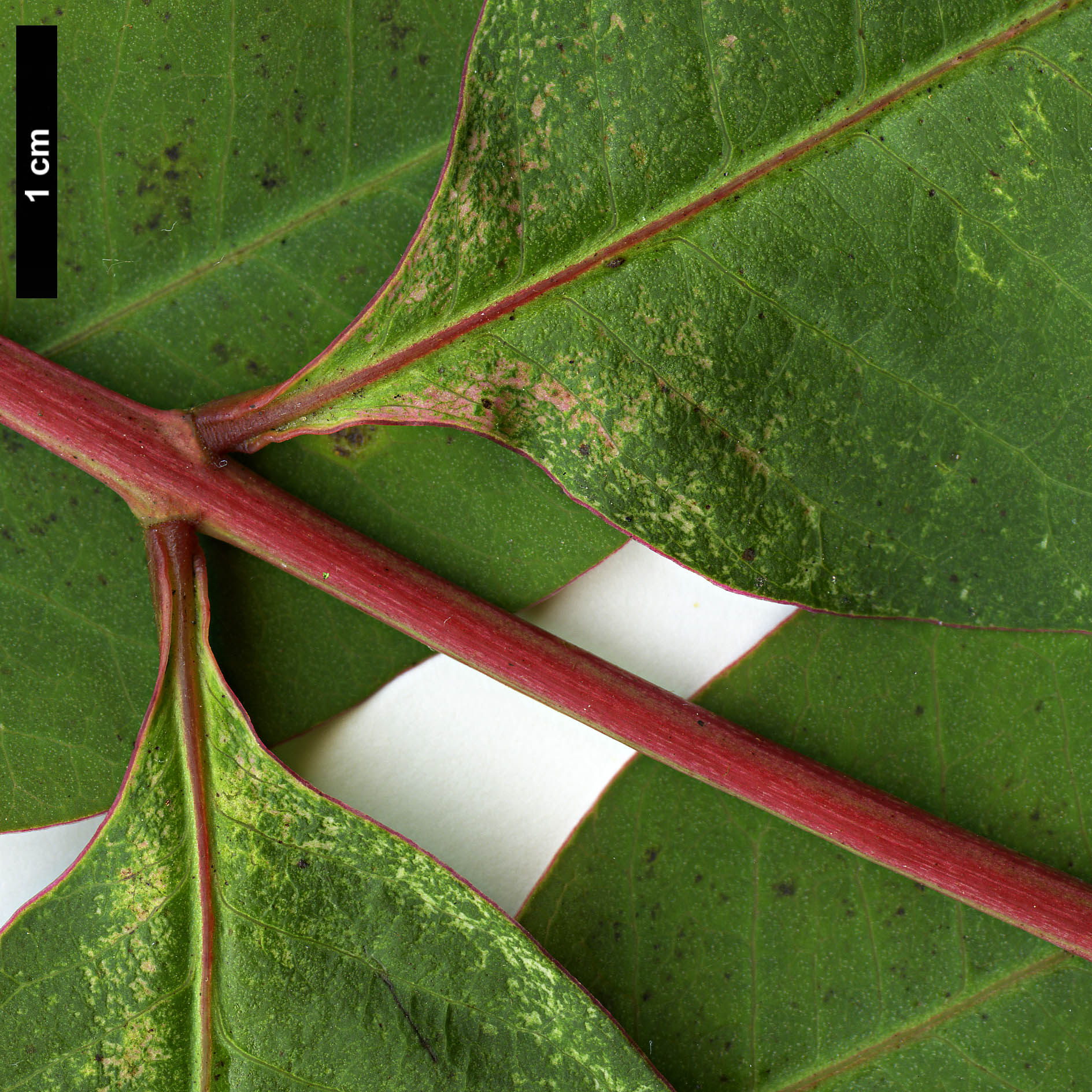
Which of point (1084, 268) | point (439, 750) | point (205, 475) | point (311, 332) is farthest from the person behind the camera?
point (439, 750)

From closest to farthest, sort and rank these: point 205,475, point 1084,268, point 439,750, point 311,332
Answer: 1. point 1084,268
2. point 205,475
3. point 311,332
4. point 439,750

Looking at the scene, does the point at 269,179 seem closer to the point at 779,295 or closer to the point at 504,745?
the point at 779,295

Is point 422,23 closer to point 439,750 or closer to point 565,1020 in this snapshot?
point 439,750

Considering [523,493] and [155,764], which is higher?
[523,493]

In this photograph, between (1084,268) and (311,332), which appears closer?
(1084,268)

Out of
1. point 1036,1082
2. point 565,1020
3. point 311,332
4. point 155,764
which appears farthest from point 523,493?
point 1036,1082

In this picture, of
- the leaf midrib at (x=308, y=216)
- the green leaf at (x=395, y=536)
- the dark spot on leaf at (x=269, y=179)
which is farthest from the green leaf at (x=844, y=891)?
the dark spot on leaf at (x=269, y=179)

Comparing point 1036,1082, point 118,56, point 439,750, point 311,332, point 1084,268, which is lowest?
point 1036,1082
